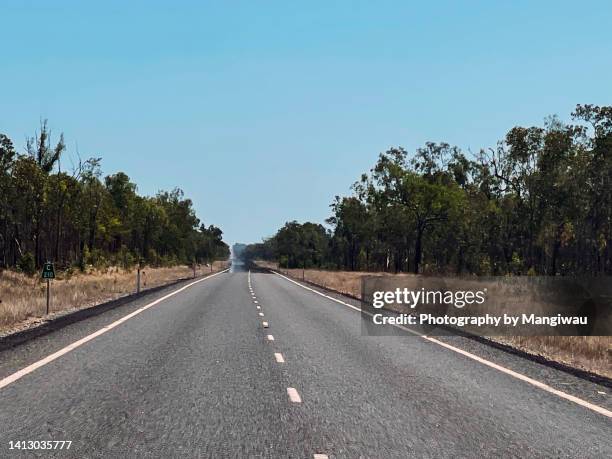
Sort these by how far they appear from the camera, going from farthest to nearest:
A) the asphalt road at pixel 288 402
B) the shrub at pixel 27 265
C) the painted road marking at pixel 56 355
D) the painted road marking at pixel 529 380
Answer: the shrub at pixel 27 265
the painted road marking at pixel 56 355
the painted road marking at pixel 529 380
the asphalt road at pixel 288 402

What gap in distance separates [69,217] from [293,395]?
7404 centimetres

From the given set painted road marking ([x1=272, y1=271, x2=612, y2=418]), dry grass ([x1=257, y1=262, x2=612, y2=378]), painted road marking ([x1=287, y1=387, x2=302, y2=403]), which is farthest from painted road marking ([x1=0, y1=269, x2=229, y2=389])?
dry grass ([x1=257, y1=262, x2=612, y2=378])

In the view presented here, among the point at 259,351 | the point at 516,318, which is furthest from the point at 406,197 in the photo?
the point at 259,351

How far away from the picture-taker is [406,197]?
243 feet

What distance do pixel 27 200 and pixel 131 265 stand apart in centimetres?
2238

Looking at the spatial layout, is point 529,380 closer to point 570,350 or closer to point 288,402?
point 288,402

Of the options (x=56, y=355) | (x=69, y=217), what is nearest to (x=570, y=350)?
(x=56, y=355)

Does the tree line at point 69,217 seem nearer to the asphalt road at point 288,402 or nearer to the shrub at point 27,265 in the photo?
the shrub at point 27,265

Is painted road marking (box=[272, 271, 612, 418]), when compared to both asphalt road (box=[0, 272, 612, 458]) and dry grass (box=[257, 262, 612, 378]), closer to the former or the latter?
asphalt road (box=[0, 272, 612, 458])

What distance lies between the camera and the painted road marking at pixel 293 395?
798 centimetres

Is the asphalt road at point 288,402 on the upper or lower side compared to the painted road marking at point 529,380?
lower

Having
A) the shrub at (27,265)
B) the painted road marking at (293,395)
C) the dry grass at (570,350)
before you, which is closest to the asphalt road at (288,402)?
the painted road marking at (293,395)

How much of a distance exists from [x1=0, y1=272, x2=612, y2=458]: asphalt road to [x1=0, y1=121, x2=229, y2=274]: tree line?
38.6 m

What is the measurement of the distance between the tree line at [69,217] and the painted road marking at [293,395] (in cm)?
4189
